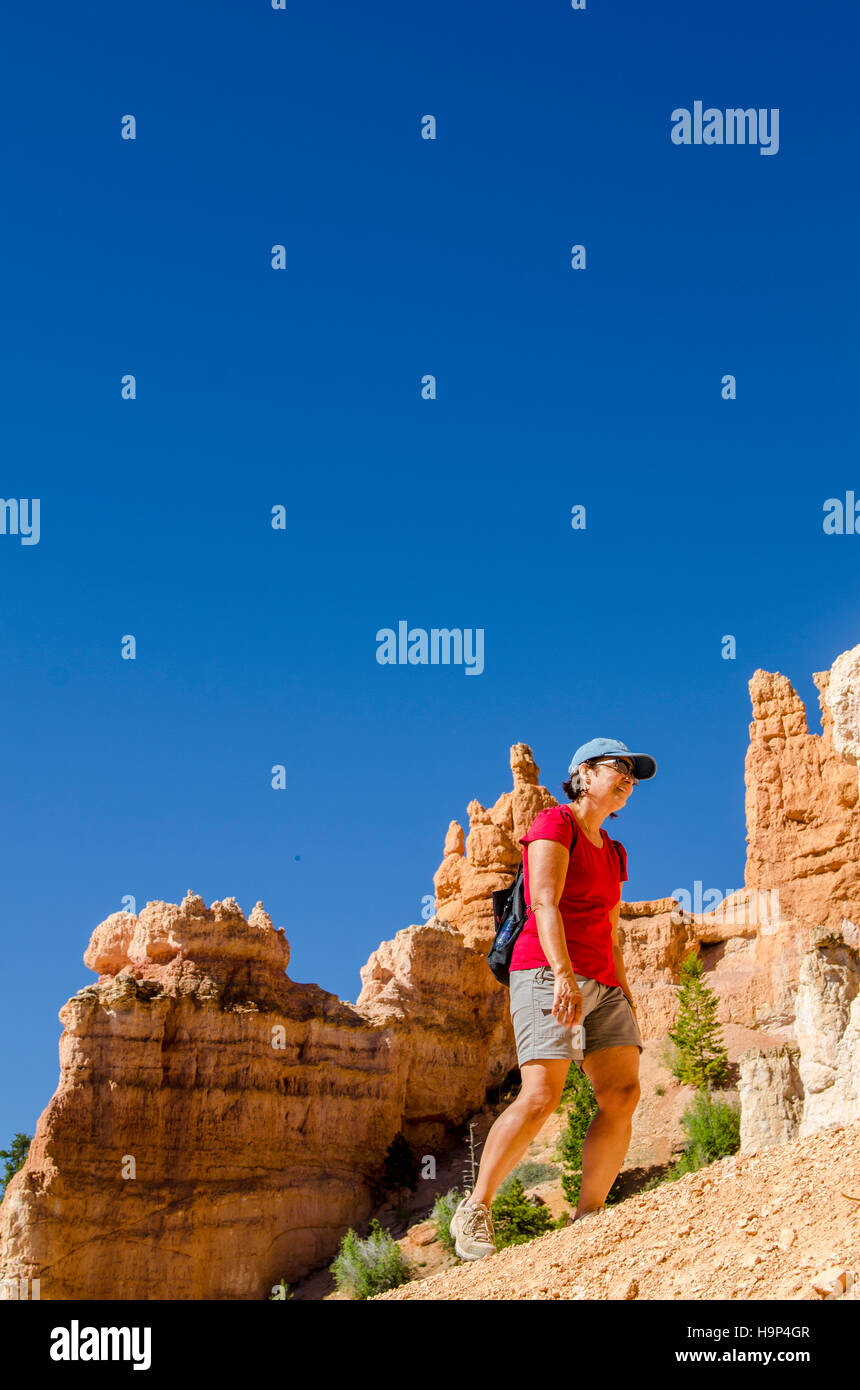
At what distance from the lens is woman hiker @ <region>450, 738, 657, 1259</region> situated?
7254mm

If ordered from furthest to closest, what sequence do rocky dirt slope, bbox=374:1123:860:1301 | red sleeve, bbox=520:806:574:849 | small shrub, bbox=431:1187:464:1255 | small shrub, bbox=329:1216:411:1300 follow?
small shrub, bbox=431:1187:464:1255, small shrub, bbox=329:1216:411:1300, red sleeve, bbox=520:806:574:849, rocky dirt slope, bbox=374:1123:860:1301

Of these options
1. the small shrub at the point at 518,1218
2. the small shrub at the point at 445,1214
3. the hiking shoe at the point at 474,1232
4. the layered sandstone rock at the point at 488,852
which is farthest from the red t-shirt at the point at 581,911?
the layered sandstone rock at the point at 488,852

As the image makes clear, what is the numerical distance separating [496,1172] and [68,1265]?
38.3 meters

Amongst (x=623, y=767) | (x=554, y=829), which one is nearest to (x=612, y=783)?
(x=623, y=767)

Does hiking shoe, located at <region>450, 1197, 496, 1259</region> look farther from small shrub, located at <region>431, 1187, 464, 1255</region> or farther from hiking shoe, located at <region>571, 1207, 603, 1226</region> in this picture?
small shrub, located at <region>431, 1187, 464, 1255</region>

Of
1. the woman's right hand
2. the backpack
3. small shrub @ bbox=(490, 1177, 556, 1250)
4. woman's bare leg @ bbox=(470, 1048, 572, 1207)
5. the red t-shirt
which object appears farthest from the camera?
small shrub @ bbox=(490, 1177, 556, 1250)

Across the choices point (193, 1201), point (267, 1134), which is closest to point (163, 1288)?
point (193, 1201)

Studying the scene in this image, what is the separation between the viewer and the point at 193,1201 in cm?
4403

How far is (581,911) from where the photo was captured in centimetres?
774

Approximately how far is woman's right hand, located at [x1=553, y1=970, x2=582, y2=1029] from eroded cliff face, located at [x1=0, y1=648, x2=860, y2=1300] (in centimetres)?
2359

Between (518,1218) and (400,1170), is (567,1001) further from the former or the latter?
(400,1170)

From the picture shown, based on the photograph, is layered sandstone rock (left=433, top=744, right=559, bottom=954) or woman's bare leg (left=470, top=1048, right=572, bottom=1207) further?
layered sandstone rock (left=433, top=744, right=559, bottom=954)

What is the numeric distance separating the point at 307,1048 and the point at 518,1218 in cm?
1262

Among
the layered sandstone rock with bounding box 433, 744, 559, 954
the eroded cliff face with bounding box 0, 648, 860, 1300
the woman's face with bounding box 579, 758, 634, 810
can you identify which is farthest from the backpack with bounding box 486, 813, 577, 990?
the layered sandstone rock with bounding box 433, 744, 559, 954
